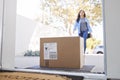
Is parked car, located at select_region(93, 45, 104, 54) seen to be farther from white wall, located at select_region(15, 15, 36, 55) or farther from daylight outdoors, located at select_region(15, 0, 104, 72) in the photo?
white wall, located at select_region(15, 15, 36, 55)

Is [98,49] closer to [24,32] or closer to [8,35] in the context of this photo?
[24,32]

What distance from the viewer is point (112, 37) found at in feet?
2.54

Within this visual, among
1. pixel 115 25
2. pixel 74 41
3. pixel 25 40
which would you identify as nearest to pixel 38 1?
pixel 25 40

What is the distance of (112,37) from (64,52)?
22.5 inches

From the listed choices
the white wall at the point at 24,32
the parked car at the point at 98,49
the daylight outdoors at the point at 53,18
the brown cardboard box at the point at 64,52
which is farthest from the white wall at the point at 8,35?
the parked car at the point at 98,49

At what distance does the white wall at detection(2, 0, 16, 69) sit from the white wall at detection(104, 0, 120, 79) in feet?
2.43

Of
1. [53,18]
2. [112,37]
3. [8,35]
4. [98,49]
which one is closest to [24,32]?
[53,18]

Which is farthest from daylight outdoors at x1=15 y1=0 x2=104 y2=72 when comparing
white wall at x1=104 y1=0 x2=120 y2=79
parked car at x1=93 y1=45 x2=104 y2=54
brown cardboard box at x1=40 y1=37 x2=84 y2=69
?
white wall at x1=104 y1=0 x2=120 y2=79

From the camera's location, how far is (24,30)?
329 centimetres

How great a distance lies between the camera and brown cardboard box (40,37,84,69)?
1.27 meters

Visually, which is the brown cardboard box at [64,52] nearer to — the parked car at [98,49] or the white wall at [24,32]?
the white wall at [24,32]

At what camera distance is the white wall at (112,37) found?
0.76m

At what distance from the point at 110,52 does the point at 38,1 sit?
3.56 m

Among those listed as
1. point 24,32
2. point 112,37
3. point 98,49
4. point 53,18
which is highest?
point 53,18
